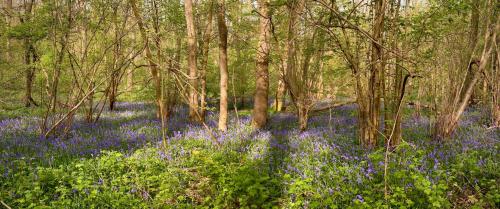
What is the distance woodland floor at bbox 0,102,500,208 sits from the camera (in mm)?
4699

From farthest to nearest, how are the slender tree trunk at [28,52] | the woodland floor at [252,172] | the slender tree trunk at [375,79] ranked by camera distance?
the slender tree trunk at [28,52]
the slender tree trunk at [375,79]
the woodland floor at [252,172]

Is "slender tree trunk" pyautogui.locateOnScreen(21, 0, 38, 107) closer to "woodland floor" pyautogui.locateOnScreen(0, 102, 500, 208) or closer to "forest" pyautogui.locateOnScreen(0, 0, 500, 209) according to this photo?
"forest" pyautogui.locateOnScreen(0, 0, 500, 209)

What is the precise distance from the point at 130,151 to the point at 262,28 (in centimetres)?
518

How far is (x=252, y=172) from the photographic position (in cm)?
551

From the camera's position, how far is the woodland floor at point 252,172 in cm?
470

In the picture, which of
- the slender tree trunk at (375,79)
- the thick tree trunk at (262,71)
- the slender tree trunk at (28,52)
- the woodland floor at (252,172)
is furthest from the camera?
the slender tree trunk at (28,52)

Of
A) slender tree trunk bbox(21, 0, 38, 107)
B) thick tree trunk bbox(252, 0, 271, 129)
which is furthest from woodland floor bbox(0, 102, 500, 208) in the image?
slender tree trunk bbox(21, 0, 38, 107)

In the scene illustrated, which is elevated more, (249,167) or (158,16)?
→ (158,16)

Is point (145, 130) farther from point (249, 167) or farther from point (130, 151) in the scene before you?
point (249, 167)

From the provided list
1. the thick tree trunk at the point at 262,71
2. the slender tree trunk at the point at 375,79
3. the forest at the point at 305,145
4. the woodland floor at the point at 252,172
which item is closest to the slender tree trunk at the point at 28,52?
the forest at the point at 305,145

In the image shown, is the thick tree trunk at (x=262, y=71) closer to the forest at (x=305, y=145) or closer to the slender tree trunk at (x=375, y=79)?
the forest at (x=305, y=145)

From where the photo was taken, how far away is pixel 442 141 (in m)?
7.28

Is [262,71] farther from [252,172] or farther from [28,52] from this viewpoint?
[28,52]

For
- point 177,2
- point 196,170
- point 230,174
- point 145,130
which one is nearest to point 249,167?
point 230,174
